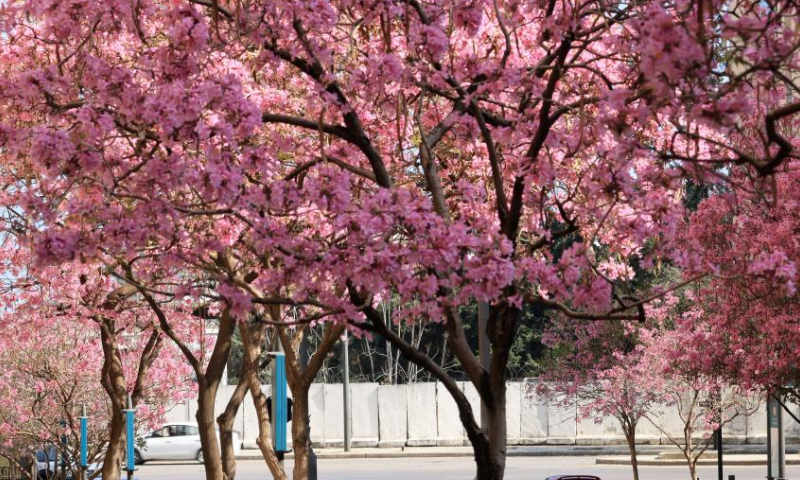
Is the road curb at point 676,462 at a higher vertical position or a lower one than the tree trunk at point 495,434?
lower

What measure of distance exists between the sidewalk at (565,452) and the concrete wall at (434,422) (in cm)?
42

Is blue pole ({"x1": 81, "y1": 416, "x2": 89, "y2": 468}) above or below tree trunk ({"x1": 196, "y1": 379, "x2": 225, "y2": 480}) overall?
below

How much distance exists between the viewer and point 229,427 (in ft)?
57.3

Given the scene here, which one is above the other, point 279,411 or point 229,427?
point 279,411

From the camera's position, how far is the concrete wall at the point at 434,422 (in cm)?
3706

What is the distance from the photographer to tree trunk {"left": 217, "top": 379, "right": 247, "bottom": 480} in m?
17.3

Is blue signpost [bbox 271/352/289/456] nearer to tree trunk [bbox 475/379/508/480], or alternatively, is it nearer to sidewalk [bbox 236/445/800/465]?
tree trunk [bbox 475/379/508/480]

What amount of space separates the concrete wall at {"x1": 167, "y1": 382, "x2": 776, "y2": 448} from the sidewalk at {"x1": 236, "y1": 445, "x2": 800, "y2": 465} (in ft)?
1.39

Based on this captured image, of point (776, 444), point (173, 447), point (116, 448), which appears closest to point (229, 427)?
point (116, 448)

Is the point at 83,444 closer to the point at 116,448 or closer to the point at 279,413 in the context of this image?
the point at 116,448

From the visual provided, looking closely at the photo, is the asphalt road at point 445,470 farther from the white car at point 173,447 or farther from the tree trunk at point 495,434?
the tree trunk at point 495,434

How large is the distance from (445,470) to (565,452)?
629 centimetres

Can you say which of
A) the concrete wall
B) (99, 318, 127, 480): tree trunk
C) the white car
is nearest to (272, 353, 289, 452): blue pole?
(99, 318, 127, 480): tree trunk

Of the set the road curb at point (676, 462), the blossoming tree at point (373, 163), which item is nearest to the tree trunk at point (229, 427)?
the blossoming tree at point (373, 163)
